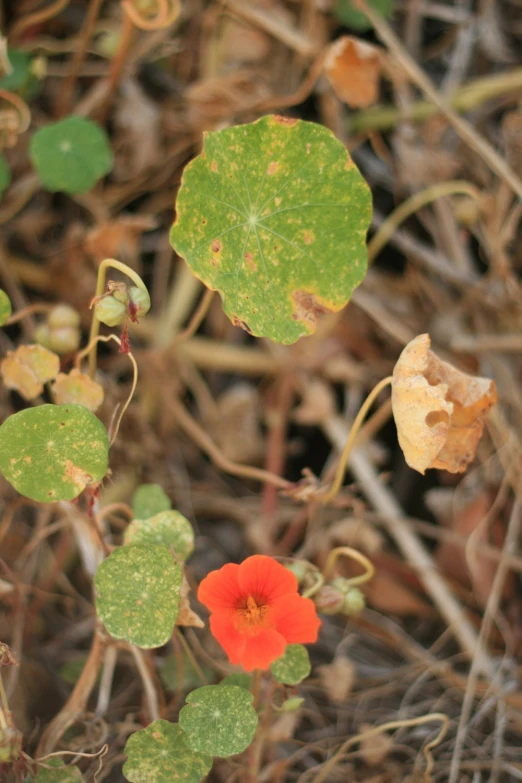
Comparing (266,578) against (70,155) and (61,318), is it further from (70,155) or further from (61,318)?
(70,155)

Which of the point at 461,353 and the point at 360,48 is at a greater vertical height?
the point at 360,48

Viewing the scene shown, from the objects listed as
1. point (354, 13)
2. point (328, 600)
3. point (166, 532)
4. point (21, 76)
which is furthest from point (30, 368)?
point (354, 13)

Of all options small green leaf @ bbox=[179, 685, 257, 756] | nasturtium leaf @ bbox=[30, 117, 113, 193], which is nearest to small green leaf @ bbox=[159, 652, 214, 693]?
small green leaf @ bbox=[179, 685, 257, 756]

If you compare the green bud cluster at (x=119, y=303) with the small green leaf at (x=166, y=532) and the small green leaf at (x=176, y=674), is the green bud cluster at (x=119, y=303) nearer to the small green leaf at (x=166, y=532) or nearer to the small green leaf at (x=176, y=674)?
the small green leaf at (x=166, y=532)

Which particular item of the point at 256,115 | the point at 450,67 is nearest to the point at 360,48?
the point at 256,115

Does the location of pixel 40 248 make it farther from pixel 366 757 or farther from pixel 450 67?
pixel 366 757

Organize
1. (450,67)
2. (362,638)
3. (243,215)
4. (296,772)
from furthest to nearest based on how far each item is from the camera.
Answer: (450,67) → (362,638) → (296,772) → (243,215)
